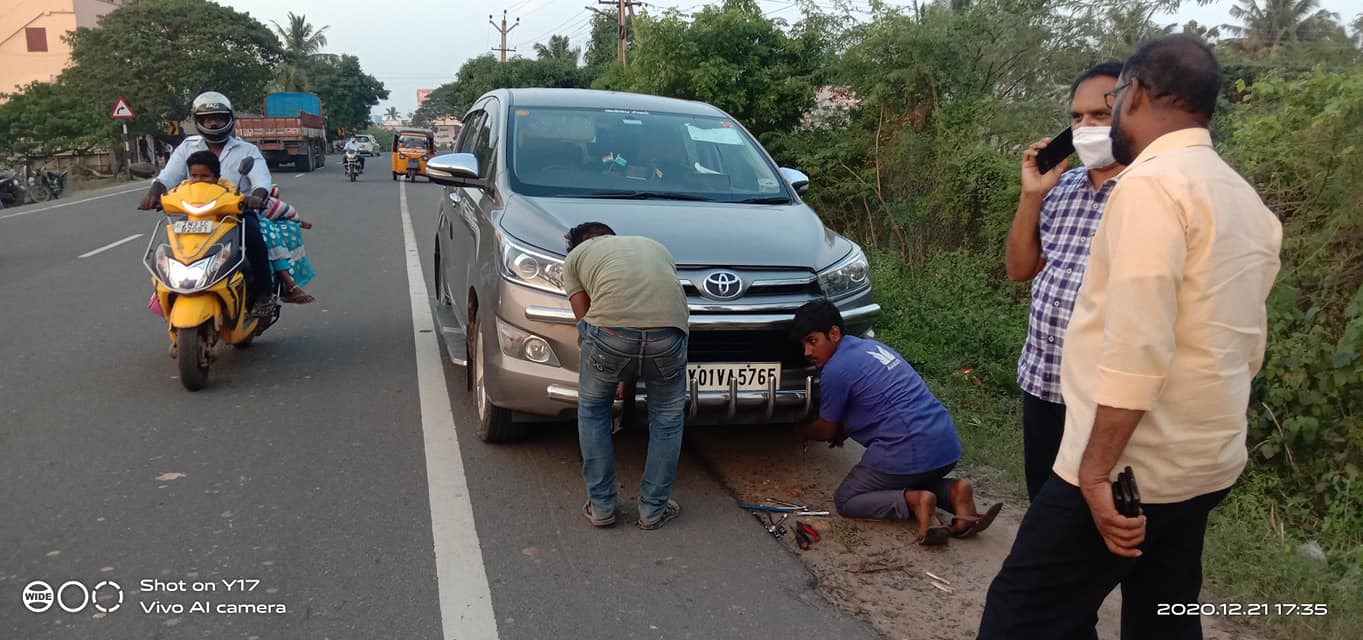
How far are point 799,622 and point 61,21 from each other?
2269 inches

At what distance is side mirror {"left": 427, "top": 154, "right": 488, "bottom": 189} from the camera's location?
5500mm

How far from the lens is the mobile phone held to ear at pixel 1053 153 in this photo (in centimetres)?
322

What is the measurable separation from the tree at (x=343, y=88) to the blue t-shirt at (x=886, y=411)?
8195 cm

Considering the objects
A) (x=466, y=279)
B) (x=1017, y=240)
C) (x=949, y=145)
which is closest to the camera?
(x=1017, y=240)

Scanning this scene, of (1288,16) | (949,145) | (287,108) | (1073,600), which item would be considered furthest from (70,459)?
(287,108)

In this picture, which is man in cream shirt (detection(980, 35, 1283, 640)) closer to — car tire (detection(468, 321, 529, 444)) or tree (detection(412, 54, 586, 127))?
car tire (detection(468, 321, 529, 444))

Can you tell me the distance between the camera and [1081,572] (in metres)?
2.21

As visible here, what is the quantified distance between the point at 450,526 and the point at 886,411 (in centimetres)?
190

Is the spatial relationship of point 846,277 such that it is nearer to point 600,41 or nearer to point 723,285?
point 723,285

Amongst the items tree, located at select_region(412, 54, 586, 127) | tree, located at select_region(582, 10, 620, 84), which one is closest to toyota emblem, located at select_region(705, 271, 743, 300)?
tree, located at select_region(412, 54, 586, 127)

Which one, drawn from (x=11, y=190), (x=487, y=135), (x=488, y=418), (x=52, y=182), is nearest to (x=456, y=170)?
(x=487, y=135)

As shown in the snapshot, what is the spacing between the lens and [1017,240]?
3348 millimetres

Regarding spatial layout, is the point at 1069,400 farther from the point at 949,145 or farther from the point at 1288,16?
the point at 1288,16

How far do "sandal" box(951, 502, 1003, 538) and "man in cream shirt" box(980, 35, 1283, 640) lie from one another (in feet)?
5.74
